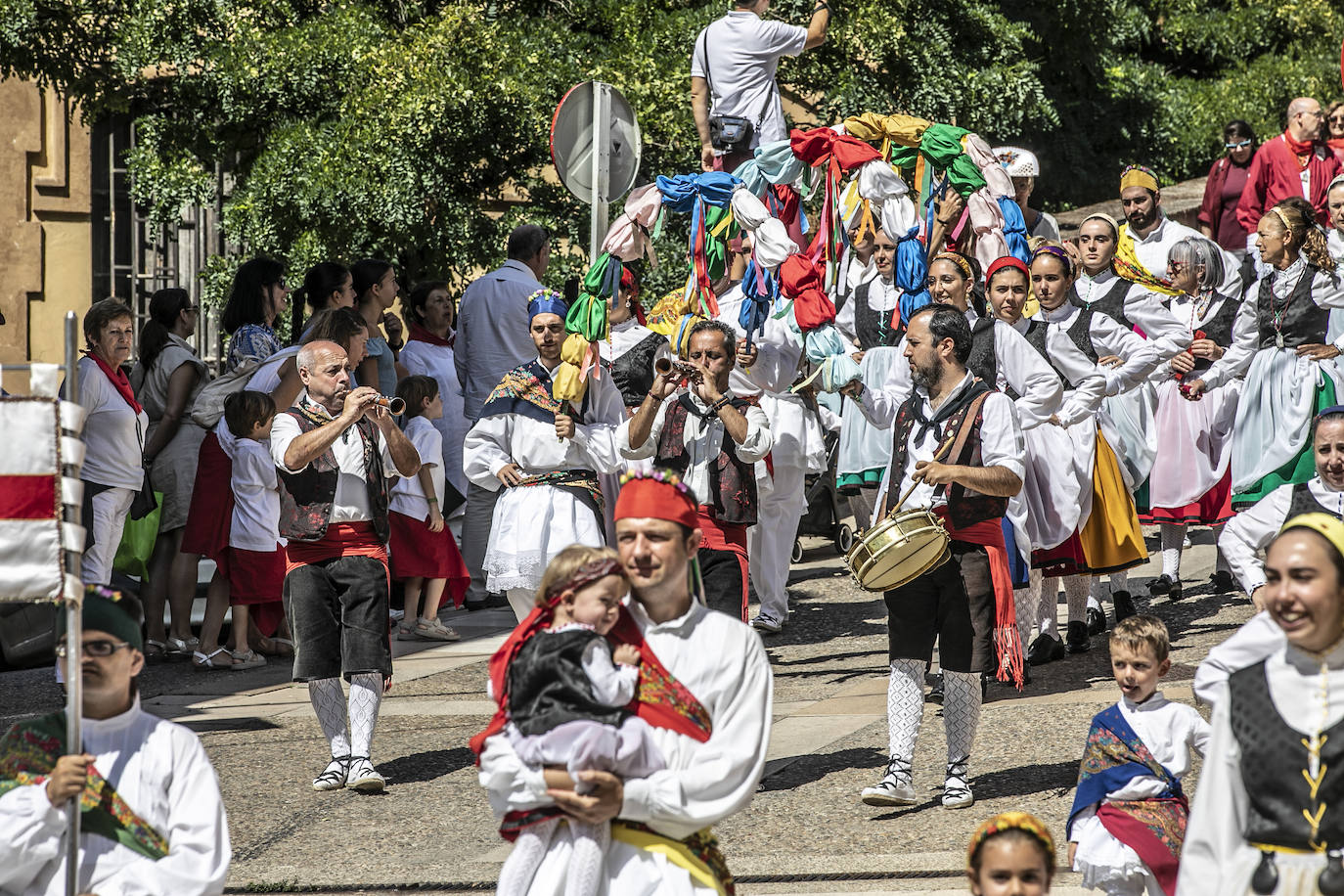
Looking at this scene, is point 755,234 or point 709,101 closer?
point 755,234

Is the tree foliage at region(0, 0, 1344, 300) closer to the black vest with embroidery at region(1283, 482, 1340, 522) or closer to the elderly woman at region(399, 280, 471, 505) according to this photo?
the elderly woman at region(399, 280, 471, 505)

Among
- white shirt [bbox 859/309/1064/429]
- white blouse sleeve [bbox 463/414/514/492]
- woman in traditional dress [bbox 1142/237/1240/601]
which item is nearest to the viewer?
white shirt [bbox 859/309/1064/429]

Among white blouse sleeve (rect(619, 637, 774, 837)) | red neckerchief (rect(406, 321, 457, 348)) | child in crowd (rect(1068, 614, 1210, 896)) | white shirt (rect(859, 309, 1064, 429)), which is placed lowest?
child in crowd (rect(1068, 614, 1210, 896))

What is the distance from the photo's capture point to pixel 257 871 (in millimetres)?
6203

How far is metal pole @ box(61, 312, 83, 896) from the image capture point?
12.8ft

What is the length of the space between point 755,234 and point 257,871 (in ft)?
12.0

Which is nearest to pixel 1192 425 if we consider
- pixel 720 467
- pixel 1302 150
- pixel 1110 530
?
pixel 1110 530

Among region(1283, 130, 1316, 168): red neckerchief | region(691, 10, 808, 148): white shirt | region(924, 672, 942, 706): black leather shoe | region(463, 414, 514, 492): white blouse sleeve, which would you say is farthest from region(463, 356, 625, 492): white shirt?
region(1283, 130, 1316, 168): red neckerchief

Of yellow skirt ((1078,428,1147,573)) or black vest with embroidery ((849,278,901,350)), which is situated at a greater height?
black vest with embroidery ((849,278,901,350))

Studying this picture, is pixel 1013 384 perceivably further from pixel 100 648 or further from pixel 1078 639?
pixel 100 648

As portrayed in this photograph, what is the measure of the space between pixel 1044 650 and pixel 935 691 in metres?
0.67

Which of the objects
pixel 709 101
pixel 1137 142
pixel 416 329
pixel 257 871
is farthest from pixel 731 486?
pixel 1137 142

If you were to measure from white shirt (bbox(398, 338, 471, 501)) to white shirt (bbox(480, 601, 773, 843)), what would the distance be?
7.63 m

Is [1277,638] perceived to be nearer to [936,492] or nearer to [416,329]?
[936,492]
